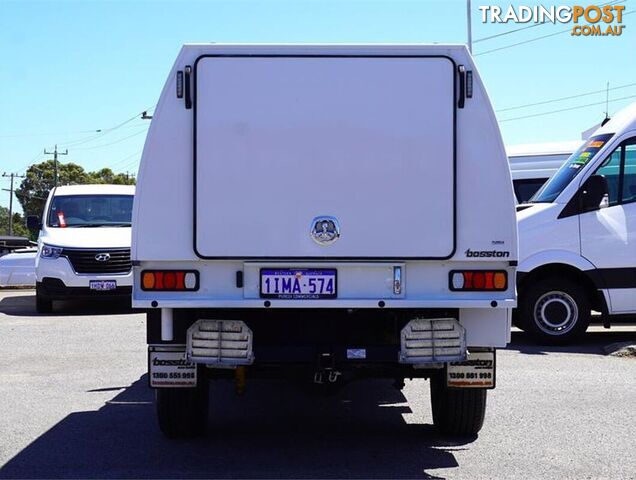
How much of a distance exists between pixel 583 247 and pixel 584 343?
1.35 metres

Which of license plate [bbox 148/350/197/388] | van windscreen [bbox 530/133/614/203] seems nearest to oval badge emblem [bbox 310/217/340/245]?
license plate [bbox 148/350/197/388]

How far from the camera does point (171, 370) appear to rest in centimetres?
621

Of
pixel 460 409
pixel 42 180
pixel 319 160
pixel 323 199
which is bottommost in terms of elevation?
pixel 460 409

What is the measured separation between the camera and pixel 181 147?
5938 millimetres

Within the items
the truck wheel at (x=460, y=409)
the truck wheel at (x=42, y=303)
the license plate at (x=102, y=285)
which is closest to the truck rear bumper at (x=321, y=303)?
the truck wheel at (x=460, y=409)

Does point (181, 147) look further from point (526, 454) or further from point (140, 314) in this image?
point (140, 314)

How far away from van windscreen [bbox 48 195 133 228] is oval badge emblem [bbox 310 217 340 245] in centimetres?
1098

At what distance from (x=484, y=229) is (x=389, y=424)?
2.06 m

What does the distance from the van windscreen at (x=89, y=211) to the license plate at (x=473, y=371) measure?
11.0 m

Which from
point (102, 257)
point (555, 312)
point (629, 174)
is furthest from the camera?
point (102, 257)

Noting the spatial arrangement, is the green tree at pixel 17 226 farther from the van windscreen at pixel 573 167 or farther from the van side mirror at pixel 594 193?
the van side mirror at pixel 594 193

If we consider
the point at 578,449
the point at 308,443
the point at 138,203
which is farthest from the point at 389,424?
the point at 138,203

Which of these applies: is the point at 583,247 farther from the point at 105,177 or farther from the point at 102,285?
the point at 105,177

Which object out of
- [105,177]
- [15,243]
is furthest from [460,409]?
[105,177]
